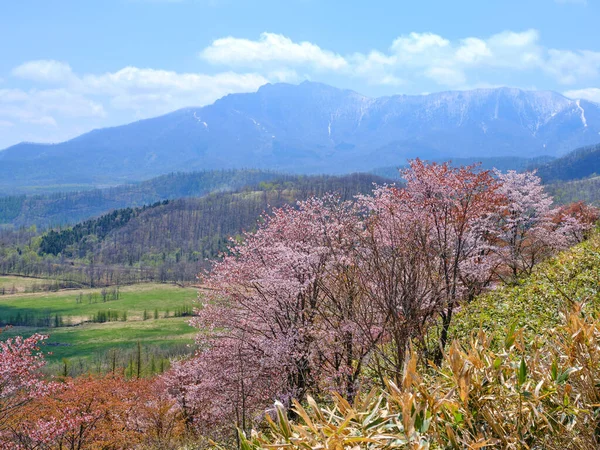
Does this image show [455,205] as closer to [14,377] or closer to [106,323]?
[14,377]

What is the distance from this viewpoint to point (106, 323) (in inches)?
4309

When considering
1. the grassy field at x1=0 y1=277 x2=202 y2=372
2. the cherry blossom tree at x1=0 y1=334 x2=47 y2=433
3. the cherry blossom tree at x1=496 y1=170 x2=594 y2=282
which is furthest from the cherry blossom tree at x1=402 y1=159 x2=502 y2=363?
the grassy field at x1=0 y1=277 x2=202 y2=372

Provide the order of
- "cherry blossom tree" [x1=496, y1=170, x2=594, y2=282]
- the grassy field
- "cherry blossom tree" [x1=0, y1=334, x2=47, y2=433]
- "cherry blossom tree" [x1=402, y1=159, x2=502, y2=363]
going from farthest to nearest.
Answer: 1. the grassy field
2. "cherry blossom tree" [x1=0, y1=334, x2=47, y2=433]
3. "cherry blossom tree" [x1=496, y1=170, x2=594, y2=282]
4. "cherry blossom tree" [x1=402, y1=159, x2=502, y2=363]

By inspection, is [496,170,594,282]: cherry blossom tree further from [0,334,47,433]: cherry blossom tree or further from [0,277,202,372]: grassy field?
Answer: [0,277,202,372]: grassy field

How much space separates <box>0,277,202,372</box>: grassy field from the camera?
3423 inches

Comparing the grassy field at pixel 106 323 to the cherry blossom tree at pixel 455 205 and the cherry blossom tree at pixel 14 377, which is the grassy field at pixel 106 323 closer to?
the cherry blossom tree at pixel 14 377

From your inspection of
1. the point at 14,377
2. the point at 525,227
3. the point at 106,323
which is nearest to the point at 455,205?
the point at 525,227

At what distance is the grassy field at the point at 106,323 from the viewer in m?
86.9

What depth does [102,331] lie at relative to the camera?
10150 centimetres

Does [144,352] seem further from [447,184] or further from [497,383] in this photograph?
[497,383]

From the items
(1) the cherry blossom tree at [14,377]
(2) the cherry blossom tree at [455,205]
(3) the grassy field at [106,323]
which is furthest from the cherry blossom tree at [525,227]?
(3) the grassy field at [106,323]

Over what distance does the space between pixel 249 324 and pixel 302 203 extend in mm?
4125

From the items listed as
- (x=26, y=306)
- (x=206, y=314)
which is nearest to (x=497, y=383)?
(x=206, y=314)

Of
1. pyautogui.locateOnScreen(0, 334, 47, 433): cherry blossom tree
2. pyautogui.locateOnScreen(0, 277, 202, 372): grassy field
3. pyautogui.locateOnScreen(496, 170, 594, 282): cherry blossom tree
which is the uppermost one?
pyautogui.locateOnScreen(496, 170, 594, 282): cherry blossom tree
